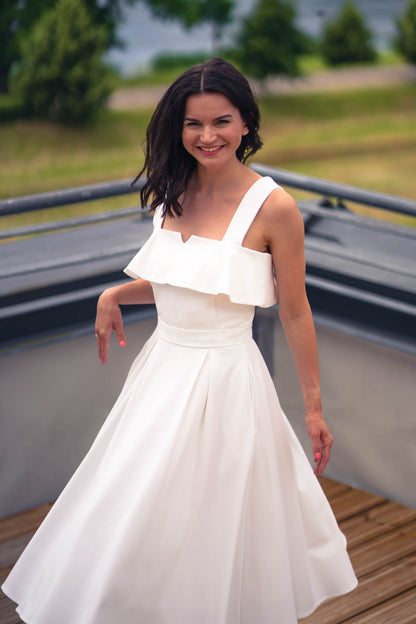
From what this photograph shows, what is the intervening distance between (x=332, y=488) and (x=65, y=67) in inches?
966

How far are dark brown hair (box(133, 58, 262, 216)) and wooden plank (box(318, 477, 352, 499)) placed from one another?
1624 mm

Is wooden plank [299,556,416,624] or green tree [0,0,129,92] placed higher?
green tree [0,0,129,92]

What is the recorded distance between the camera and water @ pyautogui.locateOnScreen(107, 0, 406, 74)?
33.6 metres

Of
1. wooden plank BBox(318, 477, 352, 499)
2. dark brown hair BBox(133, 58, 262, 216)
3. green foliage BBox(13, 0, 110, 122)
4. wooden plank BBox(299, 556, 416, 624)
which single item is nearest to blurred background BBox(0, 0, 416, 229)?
green foliage BBox(13, 0, 110, 122)

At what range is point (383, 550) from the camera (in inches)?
116

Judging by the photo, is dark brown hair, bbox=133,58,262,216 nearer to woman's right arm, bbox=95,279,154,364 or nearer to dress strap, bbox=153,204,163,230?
dress strap, bbox=153,204,163,230

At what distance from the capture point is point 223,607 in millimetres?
2064

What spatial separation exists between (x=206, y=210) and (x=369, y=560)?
4.83 feet

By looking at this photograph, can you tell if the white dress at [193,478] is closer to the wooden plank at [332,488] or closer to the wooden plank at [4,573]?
the wooden plank at [4,573]

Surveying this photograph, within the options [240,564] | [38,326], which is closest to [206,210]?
[240,564]

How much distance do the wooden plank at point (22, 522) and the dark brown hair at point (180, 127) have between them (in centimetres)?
145

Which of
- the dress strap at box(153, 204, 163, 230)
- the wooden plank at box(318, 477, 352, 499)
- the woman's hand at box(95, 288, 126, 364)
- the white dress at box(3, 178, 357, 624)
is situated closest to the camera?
the white dress at box(3, 178, 357, 624)

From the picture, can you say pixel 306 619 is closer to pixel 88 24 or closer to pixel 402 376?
pixel 402 376
